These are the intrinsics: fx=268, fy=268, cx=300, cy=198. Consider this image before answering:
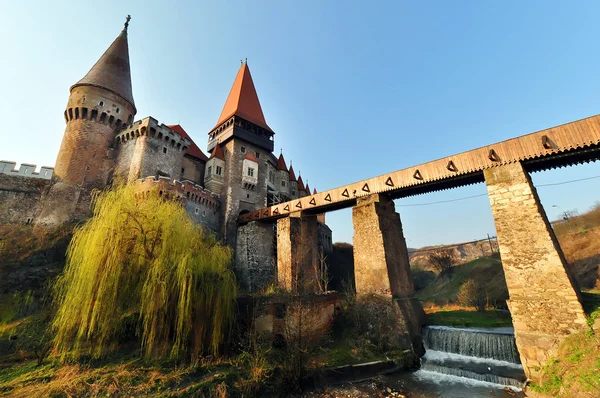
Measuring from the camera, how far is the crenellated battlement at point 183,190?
19.2 m

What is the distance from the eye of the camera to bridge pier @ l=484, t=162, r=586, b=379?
28.0ft

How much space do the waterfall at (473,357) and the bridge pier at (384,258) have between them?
0.79 m

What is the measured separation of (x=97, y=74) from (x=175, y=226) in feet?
72.0

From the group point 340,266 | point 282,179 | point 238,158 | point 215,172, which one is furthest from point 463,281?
point 215,172

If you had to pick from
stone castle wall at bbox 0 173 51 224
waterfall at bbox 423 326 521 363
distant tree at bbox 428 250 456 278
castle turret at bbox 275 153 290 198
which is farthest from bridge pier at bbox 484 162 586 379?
distant tree at bbox 428 250 456 278

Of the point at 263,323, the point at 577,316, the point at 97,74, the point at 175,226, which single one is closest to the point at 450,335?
the point at 577,316

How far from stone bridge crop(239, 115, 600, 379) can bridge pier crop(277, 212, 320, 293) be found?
0.38 metres

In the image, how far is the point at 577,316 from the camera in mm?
8281

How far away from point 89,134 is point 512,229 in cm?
2906

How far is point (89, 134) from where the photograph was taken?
22.3 meters

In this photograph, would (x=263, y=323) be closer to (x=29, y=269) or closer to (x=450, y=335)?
Result: (x=450, y=335)

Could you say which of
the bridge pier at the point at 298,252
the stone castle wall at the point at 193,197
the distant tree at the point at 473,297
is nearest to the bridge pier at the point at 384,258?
the bridge pier at the point at 298,252

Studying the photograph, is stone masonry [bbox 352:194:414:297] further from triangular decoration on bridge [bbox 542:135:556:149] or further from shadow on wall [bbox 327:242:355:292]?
shadow on wall [bbox 327:242:355:292]

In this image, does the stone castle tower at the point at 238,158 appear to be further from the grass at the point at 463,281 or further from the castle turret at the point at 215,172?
the grass at the point at 463,281
